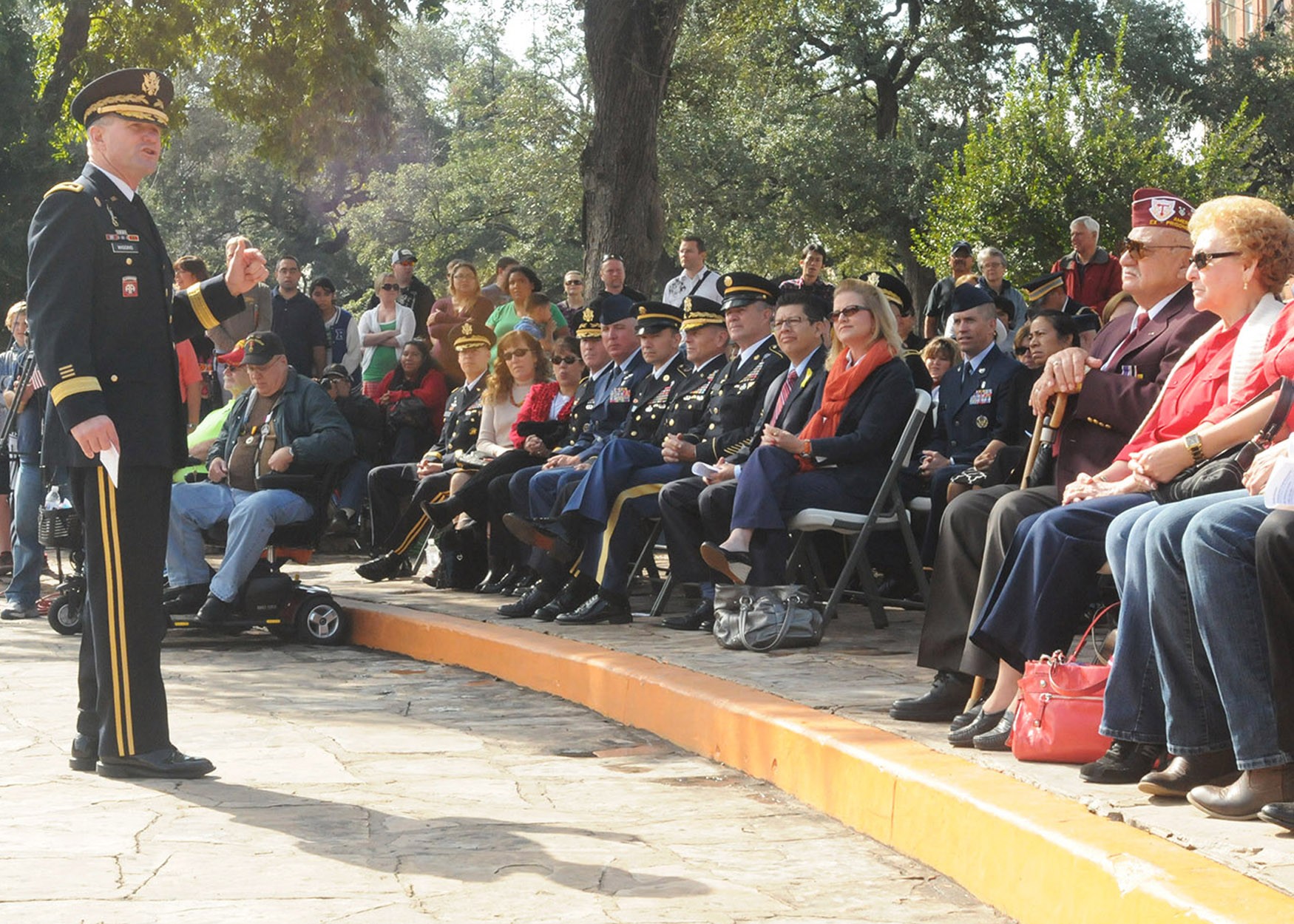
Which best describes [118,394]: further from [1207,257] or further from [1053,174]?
[1053,174]

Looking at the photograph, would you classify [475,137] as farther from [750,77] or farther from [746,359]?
[746,359]

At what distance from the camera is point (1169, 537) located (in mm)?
4230

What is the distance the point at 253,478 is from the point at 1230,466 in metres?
6.26

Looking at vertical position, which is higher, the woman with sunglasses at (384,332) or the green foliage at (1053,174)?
the green foliage at (1053,174)

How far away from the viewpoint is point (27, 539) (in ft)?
34.9

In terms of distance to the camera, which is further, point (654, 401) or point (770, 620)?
point (654, 401)

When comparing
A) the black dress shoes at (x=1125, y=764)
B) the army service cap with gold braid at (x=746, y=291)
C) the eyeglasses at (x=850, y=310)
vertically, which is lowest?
the black dress shoes at (x=1125, y=764)

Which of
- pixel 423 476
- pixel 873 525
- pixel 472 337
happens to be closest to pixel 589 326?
pixel 472 337

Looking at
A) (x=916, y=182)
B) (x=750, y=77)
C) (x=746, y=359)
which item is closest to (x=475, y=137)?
(x=750, y=77)

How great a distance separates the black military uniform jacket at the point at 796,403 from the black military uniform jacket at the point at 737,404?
0.09 metres

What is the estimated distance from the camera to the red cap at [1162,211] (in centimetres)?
583

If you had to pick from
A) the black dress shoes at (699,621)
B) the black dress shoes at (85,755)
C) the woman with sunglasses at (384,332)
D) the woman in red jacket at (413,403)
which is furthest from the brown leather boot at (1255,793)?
the woman with sunglasses at (384,332)

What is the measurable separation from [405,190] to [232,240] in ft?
149

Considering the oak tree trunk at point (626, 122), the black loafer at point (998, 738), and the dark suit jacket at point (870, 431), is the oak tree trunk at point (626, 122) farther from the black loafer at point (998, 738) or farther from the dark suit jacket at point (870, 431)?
the black loafer at point (998, 738)
